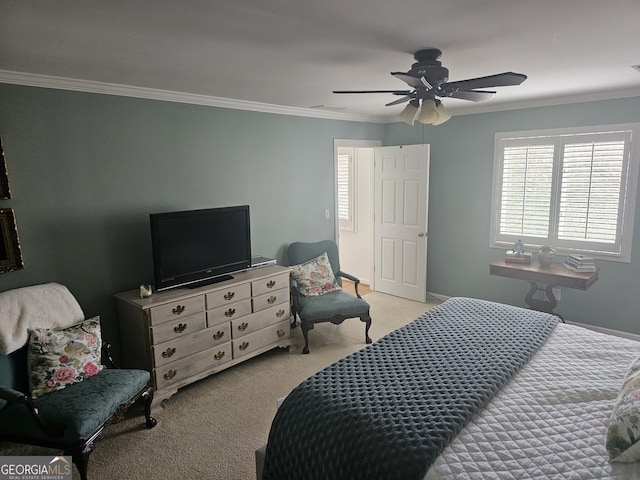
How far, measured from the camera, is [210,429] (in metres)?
2.80

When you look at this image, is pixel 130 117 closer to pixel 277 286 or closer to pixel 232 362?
pixel 277 286

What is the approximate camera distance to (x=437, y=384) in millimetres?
1973

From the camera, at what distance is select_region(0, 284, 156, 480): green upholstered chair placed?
7.16 ft

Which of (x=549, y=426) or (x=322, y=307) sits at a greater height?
(x=549, y=426)

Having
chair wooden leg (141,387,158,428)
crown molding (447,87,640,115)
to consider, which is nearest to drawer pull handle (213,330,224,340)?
chair wooden leg (141,387,158,428)

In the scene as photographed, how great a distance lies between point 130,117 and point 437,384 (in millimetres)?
2977

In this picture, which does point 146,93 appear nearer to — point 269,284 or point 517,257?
point 269,284

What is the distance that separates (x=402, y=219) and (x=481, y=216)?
0.97m

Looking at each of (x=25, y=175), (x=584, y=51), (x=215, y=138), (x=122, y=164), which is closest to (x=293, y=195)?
(x=215, y=138)

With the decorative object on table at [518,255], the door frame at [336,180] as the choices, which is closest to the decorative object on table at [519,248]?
the decorative object on table at [518,255]

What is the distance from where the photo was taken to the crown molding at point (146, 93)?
2732mm

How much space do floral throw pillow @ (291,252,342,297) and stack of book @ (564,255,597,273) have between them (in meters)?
2.36

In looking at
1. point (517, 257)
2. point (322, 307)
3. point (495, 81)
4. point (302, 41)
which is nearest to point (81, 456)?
point (322, 307)

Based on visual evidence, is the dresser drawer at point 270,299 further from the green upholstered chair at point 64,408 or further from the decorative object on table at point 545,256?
the decorative object on table at point 545,256
